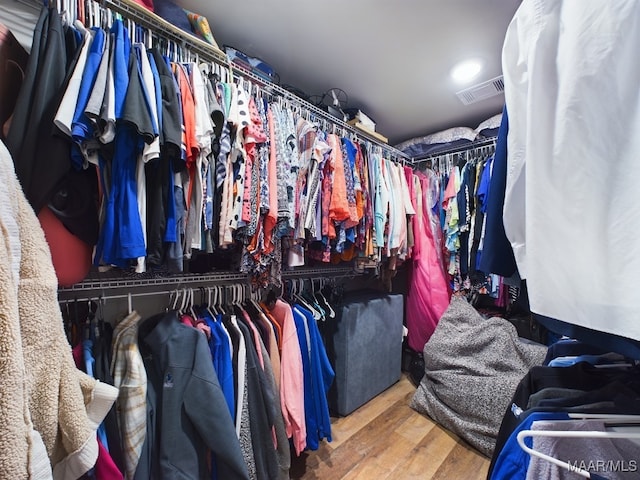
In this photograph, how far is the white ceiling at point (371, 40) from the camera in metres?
1.23

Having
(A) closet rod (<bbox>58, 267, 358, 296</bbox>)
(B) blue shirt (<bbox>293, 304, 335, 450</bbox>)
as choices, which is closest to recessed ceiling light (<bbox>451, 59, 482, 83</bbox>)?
(A) closet rod (<bbox>58, 267, 358, 296</bbox>)

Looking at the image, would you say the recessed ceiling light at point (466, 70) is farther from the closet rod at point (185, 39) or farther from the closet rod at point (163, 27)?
the closet rod at point (163, 27)

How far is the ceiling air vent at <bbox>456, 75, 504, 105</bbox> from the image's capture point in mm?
1732

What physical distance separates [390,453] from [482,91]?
238cm

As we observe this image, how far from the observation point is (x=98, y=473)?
72cm

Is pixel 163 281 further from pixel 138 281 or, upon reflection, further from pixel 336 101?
pixel 336 101

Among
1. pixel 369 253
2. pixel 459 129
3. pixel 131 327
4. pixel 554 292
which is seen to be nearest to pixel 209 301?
pixel 131 327

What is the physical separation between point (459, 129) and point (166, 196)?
229cm

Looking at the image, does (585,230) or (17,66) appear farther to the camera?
(17,66)

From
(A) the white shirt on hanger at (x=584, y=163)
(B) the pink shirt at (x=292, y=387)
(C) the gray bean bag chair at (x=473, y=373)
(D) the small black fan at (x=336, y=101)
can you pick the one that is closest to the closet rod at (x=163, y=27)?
(D) the small black fan at (x=336, y=101)

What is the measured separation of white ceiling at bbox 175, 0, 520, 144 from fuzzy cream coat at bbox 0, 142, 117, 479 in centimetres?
134

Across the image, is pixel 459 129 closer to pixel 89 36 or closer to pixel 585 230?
pixel 585 230

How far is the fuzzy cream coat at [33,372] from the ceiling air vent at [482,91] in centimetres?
228

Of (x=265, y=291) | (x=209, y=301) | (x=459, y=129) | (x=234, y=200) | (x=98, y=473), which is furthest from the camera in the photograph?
(x=459, y=129)
